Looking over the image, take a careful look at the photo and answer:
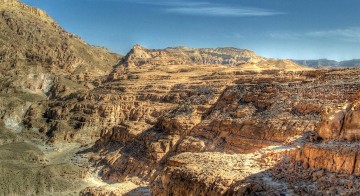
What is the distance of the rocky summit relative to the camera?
13977mm

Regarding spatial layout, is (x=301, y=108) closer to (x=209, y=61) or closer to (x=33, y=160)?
(x=33, y=160)

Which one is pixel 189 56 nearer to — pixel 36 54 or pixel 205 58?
pixel 205 58

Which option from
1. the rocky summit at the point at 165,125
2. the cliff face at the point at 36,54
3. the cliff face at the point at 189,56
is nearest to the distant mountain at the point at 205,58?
the cliff face at the point at 189,56

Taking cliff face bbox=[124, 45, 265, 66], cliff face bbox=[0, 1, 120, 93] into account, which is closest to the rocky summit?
cliff face bbox=[0, 1, 120, 93]

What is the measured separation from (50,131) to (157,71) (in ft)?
77.9

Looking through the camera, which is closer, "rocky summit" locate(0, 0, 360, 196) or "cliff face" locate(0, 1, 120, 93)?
"rocky summit" locate(0, 0, 360, 196)

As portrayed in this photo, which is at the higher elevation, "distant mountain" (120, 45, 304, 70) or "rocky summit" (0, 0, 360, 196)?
"distant mountain" (120, 45, 304, 70)

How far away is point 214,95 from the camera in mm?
50812

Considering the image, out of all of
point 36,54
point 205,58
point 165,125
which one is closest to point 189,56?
point 205,58

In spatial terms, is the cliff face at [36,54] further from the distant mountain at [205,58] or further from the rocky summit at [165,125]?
the distant mountain at [205,58]

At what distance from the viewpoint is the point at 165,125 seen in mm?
48094

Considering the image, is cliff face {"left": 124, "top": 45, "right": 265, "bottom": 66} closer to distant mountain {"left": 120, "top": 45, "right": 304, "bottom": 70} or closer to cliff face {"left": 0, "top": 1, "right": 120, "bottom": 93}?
distant mountain {"left": 120, "top": 45, "right": 304, "bottom": 70}

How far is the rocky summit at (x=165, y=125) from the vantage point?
1398cm

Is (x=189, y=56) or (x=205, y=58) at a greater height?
(x=189, y=56)
